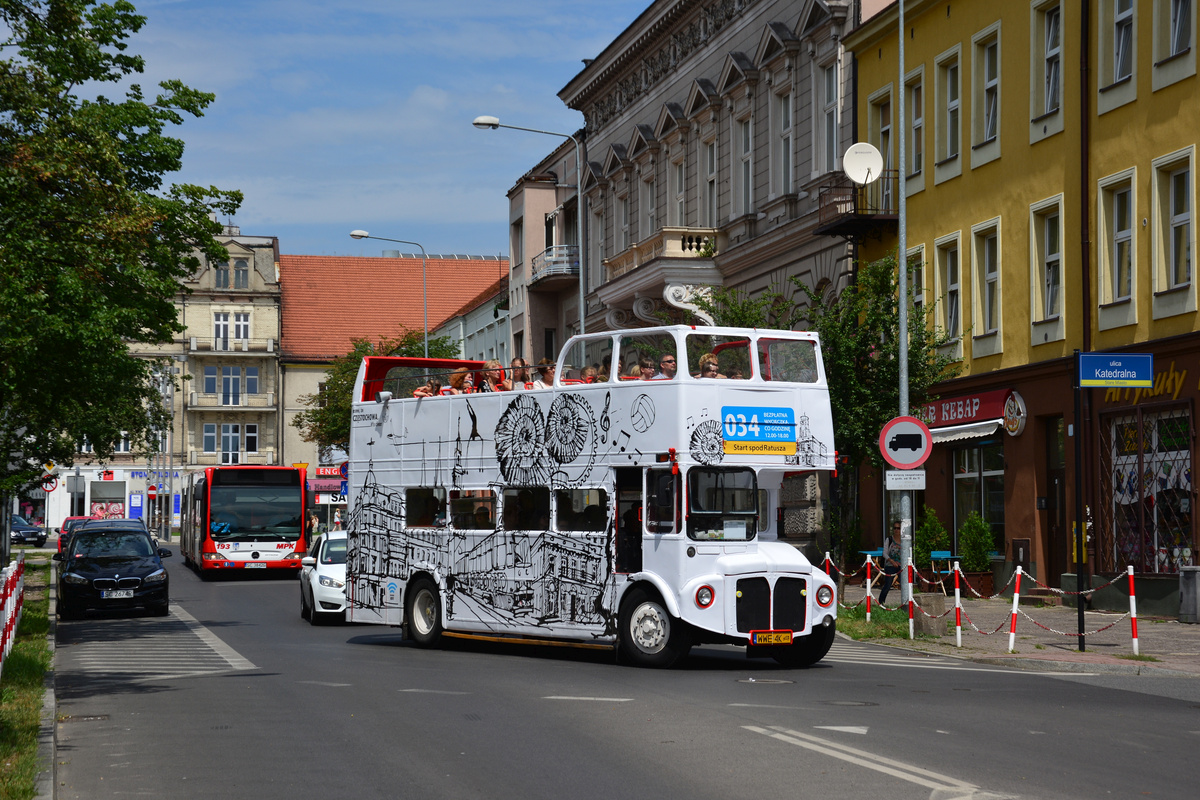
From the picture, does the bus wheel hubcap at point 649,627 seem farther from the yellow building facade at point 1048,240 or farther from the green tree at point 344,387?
the green tree at point 344,387

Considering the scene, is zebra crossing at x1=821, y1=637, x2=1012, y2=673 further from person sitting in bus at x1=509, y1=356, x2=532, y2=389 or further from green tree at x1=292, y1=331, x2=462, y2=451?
green tree at x1=292, y1=331, x2=462, y2=451

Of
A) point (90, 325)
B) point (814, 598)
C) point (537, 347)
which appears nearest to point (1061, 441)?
point (814, 598)

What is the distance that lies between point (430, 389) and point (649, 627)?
17.4ft

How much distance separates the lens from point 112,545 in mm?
29344

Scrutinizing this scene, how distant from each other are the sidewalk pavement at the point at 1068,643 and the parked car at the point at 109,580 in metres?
12.6

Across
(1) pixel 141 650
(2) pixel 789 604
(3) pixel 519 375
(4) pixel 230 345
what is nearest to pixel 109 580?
(1) pixel 141 650

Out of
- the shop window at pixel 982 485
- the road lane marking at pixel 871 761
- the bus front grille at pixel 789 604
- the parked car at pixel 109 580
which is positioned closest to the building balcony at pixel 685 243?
the shop window at pixel 982 485

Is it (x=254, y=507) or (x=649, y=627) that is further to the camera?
(x=254, y=507)

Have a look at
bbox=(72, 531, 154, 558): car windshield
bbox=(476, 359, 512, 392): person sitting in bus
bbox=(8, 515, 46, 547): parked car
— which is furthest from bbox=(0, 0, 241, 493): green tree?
bbox=(8, 515, 46, 547): parked car

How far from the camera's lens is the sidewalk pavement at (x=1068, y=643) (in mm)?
17469

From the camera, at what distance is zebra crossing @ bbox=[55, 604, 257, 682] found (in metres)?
17.0

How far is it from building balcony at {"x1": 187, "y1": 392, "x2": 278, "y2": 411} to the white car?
250 feet

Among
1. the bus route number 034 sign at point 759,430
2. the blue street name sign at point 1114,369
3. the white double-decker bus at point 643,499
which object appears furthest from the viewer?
the blue street name sign at point 1114,369

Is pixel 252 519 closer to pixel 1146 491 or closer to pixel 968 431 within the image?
pixel 968 431
